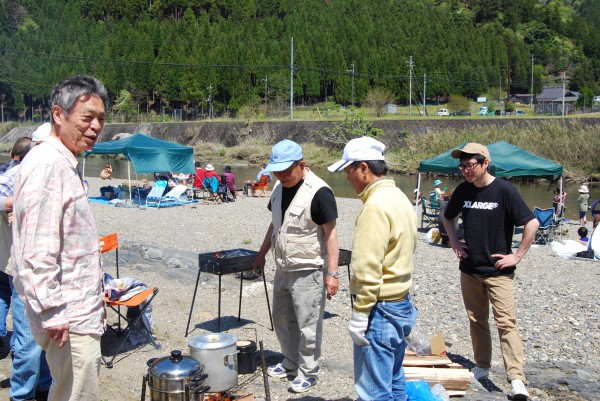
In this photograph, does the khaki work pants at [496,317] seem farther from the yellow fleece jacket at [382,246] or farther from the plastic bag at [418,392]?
the yellow fleece jacket at [382,246]

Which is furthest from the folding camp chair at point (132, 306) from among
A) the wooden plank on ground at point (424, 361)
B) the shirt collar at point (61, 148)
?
the shirt collar at point (61, 148)

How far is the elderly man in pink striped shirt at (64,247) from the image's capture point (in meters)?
2.59

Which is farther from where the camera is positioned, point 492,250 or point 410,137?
point 410,137

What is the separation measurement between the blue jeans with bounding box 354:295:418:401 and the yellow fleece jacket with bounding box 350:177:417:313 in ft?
0.27

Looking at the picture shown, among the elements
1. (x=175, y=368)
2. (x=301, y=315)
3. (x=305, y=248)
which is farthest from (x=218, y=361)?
(x=305, y=248)

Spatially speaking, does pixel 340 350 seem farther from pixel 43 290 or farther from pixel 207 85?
pixel 207 85

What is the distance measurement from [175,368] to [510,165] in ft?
41.1

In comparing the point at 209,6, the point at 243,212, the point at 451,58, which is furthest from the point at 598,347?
the point at 209,6

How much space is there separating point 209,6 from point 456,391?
15757cm

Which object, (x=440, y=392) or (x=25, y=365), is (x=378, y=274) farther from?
(x=25, y=365)

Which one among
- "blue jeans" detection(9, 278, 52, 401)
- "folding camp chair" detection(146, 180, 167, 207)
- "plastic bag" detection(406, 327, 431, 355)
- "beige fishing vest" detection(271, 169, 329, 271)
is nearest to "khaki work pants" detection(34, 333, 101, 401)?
"blue jeans" detection(9, 278, 52, 401)

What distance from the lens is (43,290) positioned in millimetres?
2555

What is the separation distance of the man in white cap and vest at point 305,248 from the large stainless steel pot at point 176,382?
1099mm

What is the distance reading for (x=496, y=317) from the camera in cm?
448
